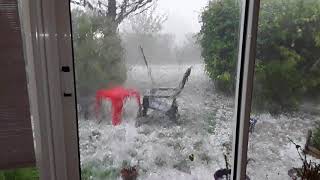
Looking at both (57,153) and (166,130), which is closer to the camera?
(57,153)

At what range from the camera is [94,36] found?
4.15 ft

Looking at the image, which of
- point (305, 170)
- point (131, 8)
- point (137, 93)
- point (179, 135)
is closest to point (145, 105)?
point (137, 93)

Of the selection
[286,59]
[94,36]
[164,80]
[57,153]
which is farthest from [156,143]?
[286,59]

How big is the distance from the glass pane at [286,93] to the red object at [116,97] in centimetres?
61

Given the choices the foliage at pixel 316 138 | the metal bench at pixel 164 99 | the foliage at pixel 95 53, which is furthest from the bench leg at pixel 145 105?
the foliage at pixel 316 138

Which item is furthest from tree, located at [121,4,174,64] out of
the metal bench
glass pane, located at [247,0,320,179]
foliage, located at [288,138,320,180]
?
foliage, located at [288,138,320,180]

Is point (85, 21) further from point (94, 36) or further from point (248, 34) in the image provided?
point (248, 34)

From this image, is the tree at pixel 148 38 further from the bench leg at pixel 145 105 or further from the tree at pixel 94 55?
the bench leg at pixel 145 105

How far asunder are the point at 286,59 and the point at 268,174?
593 mm

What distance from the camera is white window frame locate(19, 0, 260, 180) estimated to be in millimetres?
1161

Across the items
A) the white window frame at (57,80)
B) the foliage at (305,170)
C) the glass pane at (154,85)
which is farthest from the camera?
the foliage at (305,170)

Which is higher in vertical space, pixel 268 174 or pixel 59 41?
pixel 59 41

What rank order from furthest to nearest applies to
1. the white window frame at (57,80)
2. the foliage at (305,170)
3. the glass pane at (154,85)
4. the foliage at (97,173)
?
the foliage at (305,170), the foliage at (97,173), the glass pane at (154,85), the white window frame at (57,80)

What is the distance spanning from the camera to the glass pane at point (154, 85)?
1.27 m
